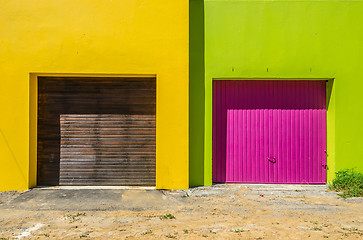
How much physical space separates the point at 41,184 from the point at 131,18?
451 cm

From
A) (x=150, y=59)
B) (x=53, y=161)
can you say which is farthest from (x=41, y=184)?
(x=150, y=59)

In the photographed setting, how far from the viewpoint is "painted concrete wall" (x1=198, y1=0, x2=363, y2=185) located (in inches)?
347

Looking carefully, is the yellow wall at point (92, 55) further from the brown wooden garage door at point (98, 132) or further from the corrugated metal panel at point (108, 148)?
the corrugated metal panel at point (108, 148)

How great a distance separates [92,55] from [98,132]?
1834 millimetres

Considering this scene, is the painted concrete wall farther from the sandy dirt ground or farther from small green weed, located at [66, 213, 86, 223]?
small green weed, located at [66, 213, 86, 223]

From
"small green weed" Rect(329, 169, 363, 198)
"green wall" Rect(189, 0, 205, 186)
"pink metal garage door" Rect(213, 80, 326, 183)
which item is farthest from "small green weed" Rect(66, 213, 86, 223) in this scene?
"small green weed" Rect(329, 169, 363, 198)

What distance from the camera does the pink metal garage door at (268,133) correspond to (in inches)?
356

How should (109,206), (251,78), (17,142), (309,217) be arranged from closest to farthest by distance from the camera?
(309,217), (109,206), (17,142), (251,78)

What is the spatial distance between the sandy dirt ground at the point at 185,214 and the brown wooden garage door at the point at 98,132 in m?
0.68

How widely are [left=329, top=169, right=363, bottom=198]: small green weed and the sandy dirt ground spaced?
29 centimetres

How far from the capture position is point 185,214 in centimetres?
648

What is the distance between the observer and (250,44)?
8852mm

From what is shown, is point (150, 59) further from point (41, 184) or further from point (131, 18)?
point (41, 184)

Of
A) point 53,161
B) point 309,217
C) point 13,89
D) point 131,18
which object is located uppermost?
point 131,18
